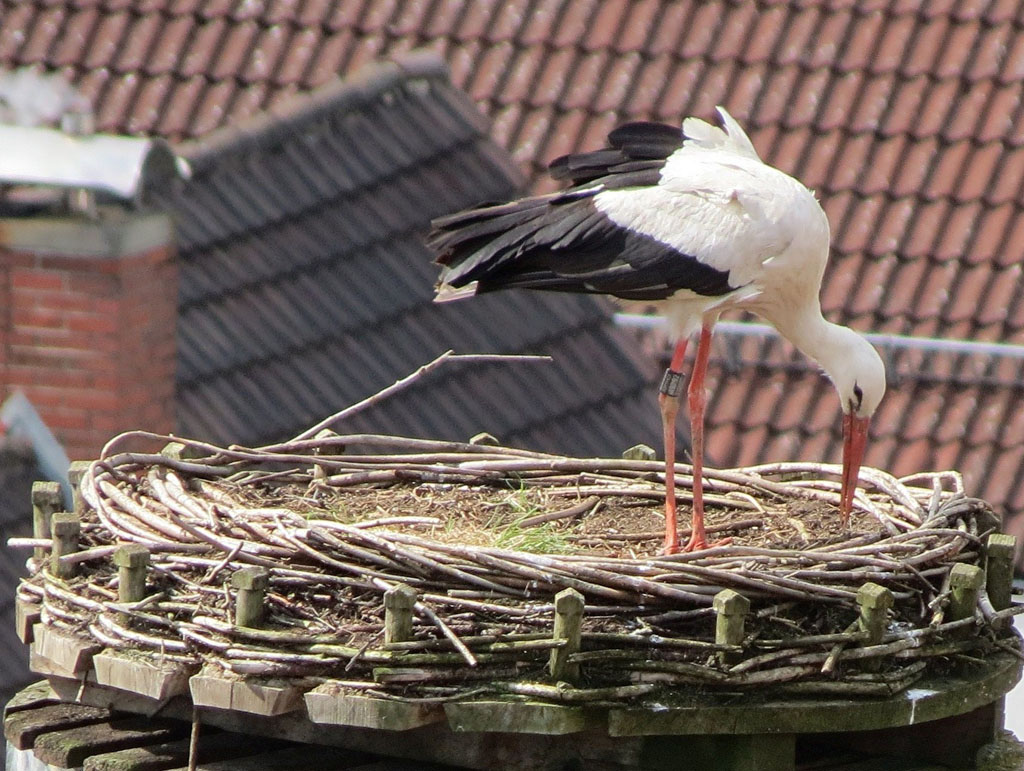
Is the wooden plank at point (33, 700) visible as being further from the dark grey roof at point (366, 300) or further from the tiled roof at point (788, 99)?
the tiled roof at point (788, 99)

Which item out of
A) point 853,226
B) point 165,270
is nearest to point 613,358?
point 853,226

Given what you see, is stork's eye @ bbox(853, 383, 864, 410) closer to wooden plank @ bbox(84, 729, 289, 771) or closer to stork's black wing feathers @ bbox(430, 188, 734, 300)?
stork's black wing feathers @ bbox(430, 188, 734, 300)

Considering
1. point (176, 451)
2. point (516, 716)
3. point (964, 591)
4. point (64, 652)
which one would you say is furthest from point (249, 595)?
point (964, 591)

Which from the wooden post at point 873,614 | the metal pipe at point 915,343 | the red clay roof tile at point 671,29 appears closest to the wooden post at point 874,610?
the wooden post at point 873,614

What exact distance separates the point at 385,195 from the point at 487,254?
3.01 metres

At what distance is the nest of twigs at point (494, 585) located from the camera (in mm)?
3182

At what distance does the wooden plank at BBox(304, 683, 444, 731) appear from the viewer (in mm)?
3109

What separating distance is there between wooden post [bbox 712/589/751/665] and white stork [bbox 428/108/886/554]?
90 cm

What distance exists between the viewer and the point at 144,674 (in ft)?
10.7

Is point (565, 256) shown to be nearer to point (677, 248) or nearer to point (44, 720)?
point (677, 248)

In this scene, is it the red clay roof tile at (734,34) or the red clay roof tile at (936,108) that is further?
the red clay roof tile at (734,34)

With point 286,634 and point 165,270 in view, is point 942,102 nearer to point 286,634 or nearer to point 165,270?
point 165,270

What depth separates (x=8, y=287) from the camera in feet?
20.3

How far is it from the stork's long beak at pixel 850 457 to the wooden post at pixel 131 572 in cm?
154
